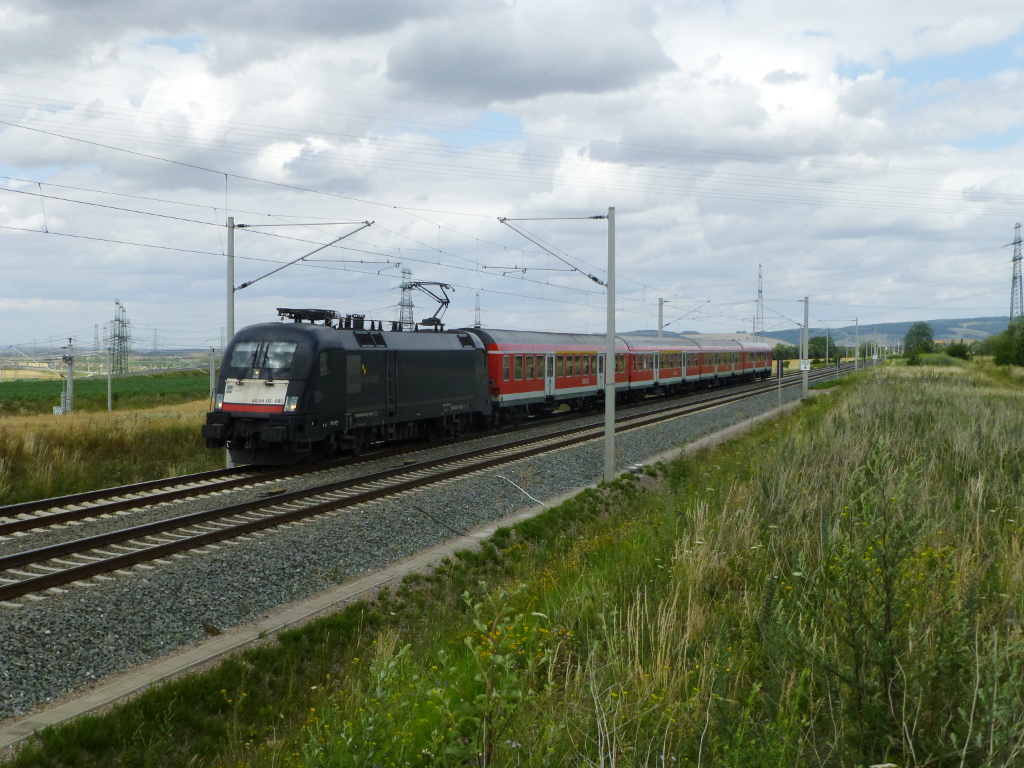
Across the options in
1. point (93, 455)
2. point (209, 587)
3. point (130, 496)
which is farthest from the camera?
point (93, 455)

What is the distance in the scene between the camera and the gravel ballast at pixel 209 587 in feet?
24.2

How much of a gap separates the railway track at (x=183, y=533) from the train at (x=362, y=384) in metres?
1.66

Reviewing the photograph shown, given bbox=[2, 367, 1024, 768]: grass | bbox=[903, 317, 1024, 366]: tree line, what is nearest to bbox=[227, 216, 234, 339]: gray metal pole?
bbox=[2, 367, 1024, 768]: grass

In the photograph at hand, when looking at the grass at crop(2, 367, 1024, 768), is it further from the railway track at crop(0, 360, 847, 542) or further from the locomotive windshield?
the locomotive windshield

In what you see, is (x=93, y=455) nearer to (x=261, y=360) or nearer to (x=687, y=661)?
(x=261, y=360)

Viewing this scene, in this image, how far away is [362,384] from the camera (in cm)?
1927

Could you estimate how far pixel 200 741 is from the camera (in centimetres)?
632

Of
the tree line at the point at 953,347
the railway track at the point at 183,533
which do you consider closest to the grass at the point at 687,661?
the railway track at the point at 183,533

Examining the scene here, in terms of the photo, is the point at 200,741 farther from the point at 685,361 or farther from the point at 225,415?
the point at 685,361

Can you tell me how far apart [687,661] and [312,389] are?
524 inches

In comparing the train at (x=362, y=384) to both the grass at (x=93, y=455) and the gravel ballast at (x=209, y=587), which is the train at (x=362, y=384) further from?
the grass at (x=93, y=455)

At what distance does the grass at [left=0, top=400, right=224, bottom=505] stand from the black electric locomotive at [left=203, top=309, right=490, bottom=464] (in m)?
2.51

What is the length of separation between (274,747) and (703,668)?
9.60 ft

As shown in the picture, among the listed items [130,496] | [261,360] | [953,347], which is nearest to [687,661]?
[130,496]
